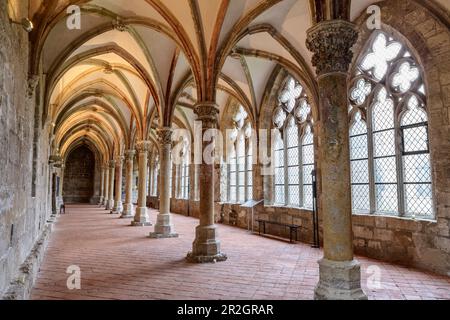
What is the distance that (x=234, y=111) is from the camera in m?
12.8

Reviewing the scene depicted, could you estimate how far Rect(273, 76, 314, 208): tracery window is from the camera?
29.1 feet

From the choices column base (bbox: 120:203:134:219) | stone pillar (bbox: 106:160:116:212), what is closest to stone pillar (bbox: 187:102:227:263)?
column base (bbox: 120:203:134:219)

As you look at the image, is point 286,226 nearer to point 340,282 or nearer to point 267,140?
point 267,140

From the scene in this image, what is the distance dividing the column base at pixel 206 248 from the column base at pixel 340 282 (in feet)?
9.12

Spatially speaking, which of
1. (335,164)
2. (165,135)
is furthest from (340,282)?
(165,135)

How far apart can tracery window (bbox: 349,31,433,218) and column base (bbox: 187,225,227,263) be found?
11.1ft

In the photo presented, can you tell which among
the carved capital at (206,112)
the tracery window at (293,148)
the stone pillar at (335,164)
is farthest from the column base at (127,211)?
the stone pillar at (335,164)

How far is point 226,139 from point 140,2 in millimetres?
6806

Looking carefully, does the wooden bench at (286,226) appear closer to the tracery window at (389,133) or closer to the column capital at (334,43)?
the tracery window at (389,133)

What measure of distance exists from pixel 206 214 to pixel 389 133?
160 inches

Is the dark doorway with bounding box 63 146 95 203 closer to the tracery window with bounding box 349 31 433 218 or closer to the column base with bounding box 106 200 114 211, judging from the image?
the column base with bounding box 106 200 114 211

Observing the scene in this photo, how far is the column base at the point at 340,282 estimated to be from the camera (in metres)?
3.36
